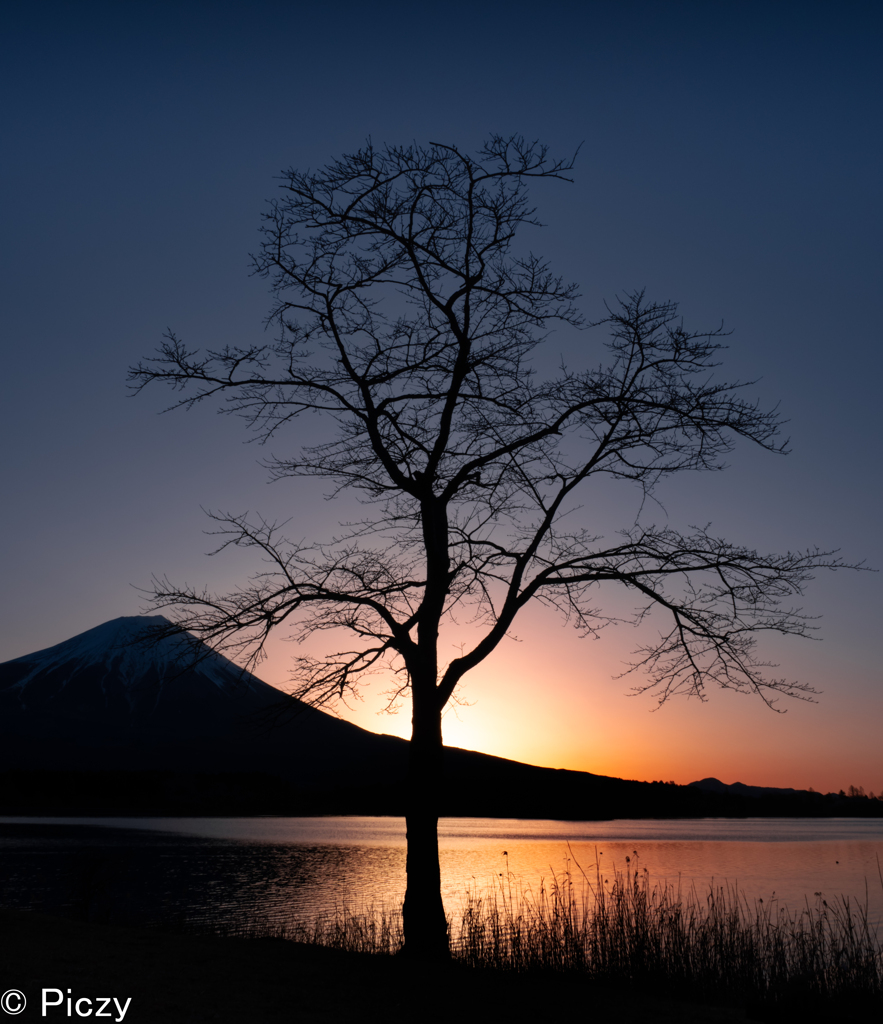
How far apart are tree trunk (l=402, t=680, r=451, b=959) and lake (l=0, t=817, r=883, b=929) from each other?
1.61 metres

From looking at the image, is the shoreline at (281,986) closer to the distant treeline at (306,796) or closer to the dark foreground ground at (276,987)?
the dark foreground ground at (276,987)

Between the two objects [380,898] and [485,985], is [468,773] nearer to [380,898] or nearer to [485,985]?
[380,898]

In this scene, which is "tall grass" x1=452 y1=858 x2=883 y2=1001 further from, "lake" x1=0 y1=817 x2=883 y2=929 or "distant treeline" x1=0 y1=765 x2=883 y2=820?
"distant treeline" x1=0 y1=765 x2=883 y2=820

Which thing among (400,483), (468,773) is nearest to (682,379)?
(400,483)

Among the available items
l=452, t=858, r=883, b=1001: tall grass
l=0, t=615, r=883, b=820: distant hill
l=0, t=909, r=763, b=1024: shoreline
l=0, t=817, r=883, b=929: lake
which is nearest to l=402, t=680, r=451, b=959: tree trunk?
l=0, t=909, r=763, b=1024: shoreline

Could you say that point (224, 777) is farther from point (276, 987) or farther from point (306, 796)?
point (276, 987)

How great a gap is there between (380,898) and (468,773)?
474ft

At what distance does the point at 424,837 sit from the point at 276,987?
7.65 ft

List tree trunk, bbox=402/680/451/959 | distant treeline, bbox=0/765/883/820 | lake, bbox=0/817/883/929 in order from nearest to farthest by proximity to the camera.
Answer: tree trunk, bbox=402/680/451/959, lake, bbox=0/817/883/929, distant treeline, bbox=0/765/883/820

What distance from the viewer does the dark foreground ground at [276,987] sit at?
6559 millimetres

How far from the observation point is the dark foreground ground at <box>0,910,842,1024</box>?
6559 mm

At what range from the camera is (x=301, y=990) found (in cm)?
730

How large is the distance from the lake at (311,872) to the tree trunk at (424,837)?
161 centimetres

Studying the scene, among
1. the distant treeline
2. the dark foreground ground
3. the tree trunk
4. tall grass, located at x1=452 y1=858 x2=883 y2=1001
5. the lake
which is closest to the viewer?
the dark foreground ground
